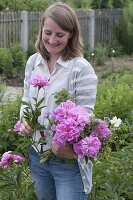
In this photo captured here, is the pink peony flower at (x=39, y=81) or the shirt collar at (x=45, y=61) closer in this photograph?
the pink peony flower at (x=39, y=81)

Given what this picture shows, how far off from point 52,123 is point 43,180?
44cm

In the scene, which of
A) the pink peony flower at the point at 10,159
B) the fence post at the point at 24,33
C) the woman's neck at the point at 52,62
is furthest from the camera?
the fence post at the point at 24,33

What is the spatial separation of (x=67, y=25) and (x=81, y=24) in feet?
46.4

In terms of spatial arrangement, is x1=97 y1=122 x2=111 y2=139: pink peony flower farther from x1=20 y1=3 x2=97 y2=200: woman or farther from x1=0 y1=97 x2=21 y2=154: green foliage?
x1=0 y1=97 x2=21 y2=154: green foliage

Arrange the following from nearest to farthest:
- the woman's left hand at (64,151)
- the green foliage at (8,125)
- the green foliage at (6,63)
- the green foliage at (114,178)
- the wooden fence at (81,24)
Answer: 1. the woman's left hand at (64,151)
2. the green foliage at (114,178)
3. the green foliage at (8,125)
4. the green foliage at (6,63)
5. the wooden fence at (81,24)

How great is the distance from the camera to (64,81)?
9.35 feet

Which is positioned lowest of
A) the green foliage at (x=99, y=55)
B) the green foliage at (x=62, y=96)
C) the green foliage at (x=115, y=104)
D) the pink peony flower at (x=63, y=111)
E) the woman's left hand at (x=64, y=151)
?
the green foliage at (x=99, y=55)

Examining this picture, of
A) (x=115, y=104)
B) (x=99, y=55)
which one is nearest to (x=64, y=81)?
(x=115, y=104)

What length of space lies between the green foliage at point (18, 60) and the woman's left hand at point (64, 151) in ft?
32.7

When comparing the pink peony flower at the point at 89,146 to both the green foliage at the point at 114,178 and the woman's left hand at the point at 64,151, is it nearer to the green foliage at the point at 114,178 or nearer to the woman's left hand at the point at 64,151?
the woman's left hand at the point at 64,151

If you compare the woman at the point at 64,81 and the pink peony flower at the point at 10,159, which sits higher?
the woman at the point at 64,81

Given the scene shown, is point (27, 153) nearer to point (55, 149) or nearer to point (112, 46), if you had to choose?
point (55, 149)

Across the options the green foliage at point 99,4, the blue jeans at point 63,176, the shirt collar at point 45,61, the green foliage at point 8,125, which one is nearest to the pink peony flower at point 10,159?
the blue jeans at point 63,176

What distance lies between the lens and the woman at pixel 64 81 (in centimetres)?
280
